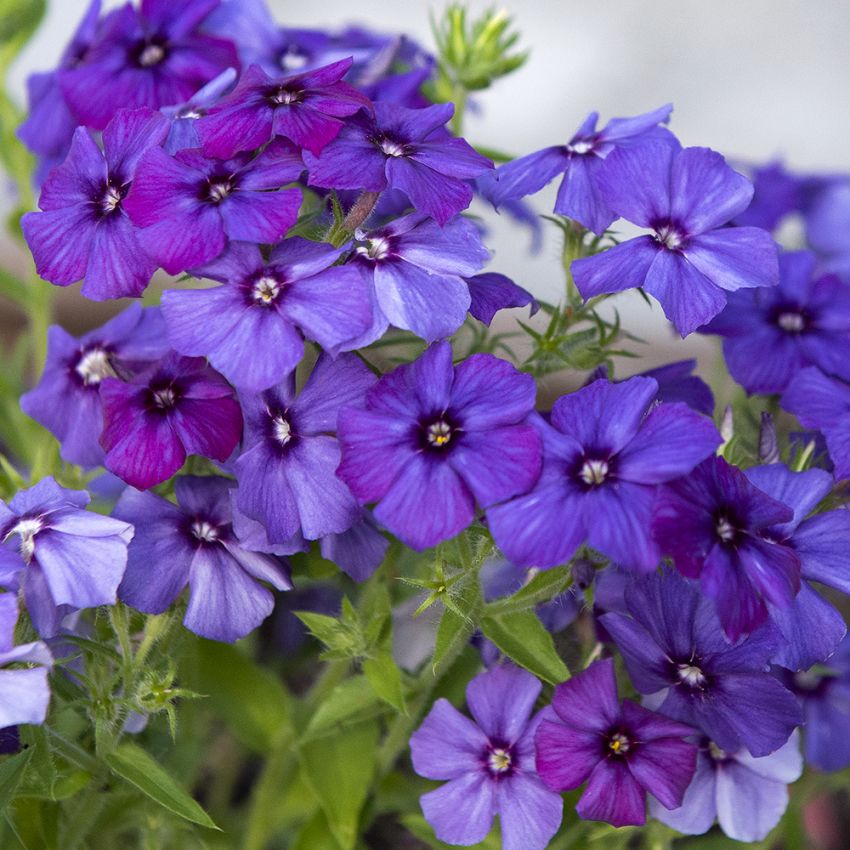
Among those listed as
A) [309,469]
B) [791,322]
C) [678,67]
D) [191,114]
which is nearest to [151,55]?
[191,114]

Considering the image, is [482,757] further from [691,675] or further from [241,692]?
[241,692]

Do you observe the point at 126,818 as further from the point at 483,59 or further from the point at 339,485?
the point at 483,59

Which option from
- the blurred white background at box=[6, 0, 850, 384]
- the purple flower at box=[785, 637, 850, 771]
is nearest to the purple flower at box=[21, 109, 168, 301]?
the purple flower at box=[785, 637, 850, 771]

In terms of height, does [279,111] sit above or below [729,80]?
above

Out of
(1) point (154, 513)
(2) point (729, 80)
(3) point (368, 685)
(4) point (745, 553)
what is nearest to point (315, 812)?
(3) point (368, 685)

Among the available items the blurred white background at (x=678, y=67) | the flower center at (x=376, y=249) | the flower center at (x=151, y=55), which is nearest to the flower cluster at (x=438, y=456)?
the flower center at (x=376, y=249)

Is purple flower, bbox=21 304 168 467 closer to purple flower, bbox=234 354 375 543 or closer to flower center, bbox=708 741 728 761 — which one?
purple flower, bbox=234 354 375 543
